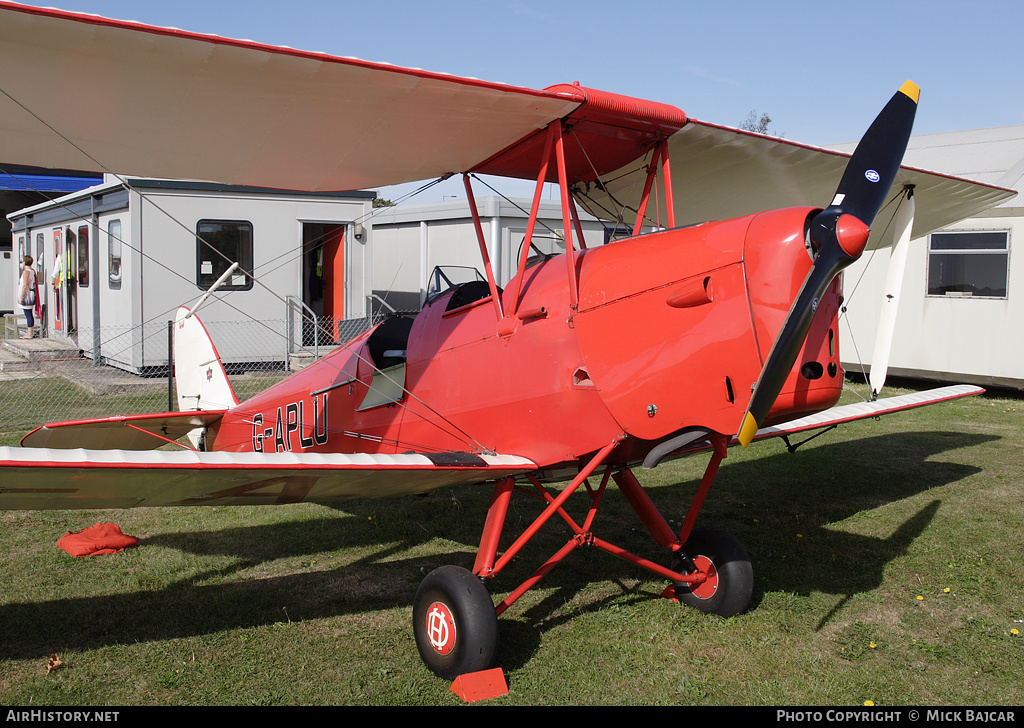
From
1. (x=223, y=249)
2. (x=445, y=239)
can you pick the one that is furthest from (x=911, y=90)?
(x=223, y=249)

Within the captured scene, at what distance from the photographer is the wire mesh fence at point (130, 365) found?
10328mm

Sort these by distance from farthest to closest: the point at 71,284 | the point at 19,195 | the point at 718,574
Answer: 1. the point at 19,195
2. the point at 71,284
3. the point at 718,574

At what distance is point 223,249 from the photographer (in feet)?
43.8

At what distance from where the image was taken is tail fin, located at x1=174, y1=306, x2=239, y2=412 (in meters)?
6.89

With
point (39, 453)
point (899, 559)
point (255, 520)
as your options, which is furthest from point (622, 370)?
point (255, 520)

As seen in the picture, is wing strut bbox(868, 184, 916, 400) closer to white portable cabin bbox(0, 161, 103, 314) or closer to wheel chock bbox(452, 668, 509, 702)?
wheel chock bbox(452, 668, 509, 702)

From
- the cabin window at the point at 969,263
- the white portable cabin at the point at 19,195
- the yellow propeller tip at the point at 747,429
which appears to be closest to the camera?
the yellow propeller tip at the point at 747,429

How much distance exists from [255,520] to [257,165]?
2900mm

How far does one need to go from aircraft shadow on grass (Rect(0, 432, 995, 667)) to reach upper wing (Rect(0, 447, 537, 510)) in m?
0.84

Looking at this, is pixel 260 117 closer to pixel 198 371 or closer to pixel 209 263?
pixel 198 371

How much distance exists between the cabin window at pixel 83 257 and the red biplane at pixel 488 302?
10607 millimetres

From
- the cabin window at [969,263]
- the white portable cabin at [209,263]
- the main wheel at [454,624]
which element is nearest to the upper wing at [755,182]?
the main wheel at [454,624]

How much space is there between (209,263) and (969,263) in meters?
11.9

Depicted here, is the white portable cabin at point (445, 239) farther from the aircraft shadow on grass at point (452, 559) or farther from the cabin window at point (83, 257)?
the aircraft shadow on grass at point (452, 559)
